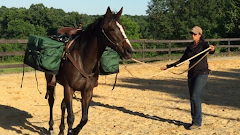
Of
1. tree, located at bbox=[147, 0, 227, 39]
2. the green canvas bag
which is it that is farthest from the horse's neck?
tree, located at bbox=[147, 0, 227, 39]

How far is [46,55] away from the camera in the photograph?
4.93m

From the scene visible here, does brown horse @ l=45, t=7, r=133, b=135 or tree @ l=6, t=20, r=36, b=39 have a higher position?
tree @ l=6, t=20, r=36, b=39

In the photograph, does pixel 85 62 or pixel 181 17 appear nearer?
pixel 85 62

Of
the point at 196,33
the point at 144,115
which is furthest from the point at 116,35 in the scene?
the point at 144,115

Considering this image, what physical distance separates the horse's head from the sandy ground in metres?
1.25

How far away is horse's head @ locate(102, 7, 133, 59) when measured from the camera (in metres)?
4.16

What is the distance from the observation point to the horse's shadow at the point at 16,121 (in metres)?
6.00

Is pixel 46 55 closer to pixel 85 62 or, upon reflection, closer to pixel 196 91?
pixel 85 62

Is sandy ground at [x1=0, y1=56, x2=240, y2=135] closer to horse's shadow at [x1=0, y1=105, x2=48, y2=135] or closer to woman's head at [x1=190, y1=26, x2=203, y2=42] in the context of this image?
horse's shadow at [x1=0, y1=105, x2=48, y2=135]

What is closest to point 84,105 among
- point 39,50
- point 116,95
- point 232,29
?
point 39,50

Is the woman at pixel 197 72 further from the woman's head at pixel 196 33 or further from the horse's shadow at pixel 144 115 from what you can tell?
the horse's shadow at pixel 144 115

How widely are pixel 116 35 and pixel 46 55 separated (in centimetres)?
133

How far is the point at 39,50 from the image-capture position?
5074 mm

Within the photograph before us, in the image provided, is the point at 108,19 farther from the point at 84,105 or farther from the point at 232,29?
the point at 232,29
